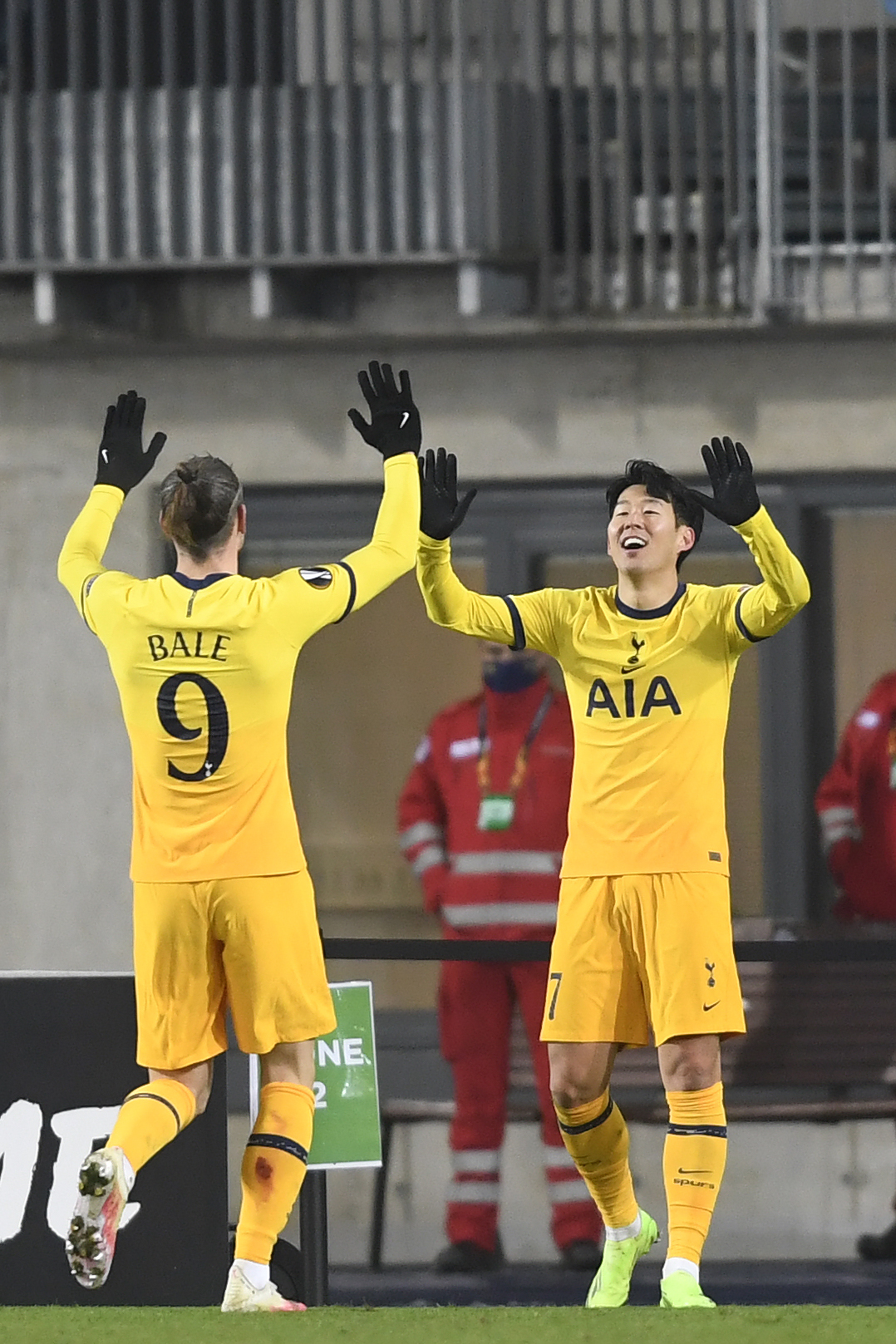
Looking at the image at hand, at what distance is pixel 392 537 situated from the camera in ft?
19.1

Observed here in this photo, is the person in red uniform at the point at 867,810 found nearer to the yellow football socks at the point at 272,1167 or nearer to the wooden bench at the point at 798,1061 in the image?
the wooden bench at the point at 798,1061

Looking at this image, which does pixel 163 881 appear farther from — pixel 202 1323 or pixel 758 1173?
pixel 758 1173

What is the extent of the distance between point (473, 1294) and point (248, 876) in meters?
2.16

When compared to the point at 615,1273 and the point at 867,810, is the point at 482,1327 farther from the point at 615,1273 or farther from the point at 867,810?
the point at 867,810

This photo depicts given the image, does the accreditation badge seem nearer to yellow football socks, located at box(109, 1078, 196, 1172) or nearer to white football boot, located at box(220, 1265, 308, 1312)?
yellow football socks, located at box(109, 1078, 196, 1172)

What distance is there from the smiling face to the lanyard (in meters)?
2.76

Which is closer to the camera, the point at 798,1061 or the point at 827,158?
the point at 798,1061

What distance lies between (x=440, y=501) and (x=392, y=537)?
0.81 ft

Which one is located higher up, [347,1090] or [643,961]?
[643,961]

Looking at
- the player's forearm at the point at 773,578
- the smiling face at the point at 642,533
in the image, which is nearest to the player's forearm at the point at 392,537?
the smiling face at the point at 642,533

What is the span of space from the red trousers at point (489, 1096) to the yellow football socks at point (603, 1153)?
0.81 metres

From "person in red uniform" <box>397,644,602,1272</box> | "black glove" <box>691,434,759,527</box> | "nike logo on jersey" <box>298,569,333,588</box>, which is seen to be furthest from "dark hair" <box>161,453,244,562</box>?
"person in red uniform" <box>397,644,602,1272</box>

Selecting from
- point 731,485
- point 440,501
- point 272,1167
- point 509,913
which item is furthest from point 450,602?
point 509,913

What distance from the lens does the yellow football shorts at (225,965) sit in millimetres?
5625
